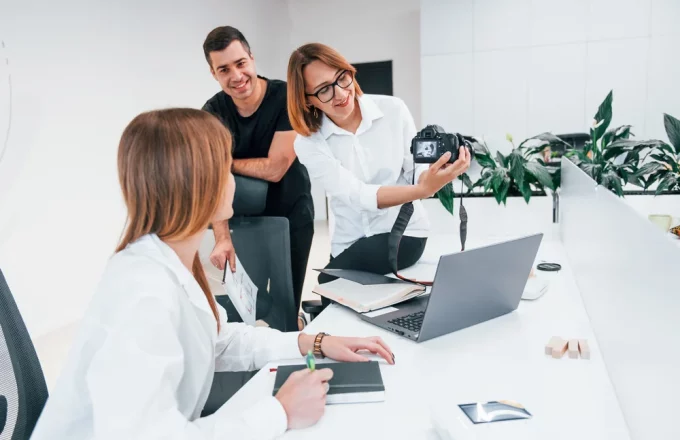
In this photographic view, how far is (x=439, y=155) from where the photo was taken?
150 centimetres

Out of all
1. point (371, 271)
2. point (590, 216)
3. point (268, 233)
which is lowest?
point (371, 271)

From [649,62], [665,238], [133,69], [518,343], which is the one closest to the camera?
[665,238]

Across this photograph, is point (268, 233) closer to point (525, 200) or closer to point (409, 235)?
point (409, 235)

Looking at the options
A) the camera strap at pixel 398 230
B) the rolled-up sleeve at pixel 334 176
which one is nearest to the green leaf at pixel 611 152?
the camera strap at pixel 398 230

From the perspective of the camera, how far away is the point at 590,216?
4.08ft

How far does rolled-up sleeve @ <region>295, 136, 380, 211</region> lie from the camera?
1647mm

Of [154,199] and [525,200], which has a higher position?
[154,199]

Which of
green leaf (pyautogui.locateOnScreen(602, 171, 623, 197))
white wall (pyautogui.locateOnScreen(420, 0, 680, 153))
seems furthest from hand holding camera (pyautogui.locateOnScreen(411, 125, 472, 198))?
white wall (pyautogui.locateOnScreen(420, 0, 680, 153))

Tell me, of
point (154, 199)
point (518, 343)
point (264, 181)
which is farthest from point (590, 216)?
point (264, 181)

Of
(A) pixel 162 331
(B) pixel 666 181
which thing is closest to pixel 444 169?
(A) pixel 162 331

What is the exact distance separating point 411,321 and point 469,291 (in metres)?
0.16

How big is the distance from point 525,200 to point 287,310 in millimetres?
1090

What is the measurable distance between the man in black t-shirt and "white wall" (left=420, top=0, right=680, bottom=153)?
3.42 meters

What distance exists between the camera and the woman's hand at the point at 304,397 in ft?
2.57
